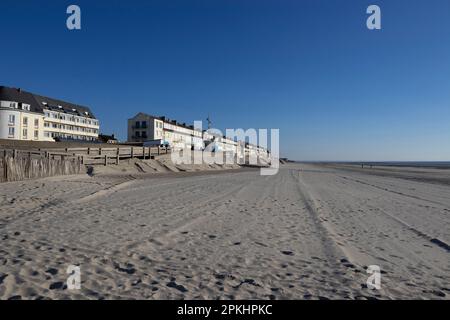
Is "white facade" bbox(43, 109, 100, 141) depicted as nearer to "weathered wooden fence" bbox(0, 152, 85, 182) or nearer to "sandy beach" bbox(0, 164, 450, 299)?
"weathered wooden fence" bbox(0, 152, 85, 182)

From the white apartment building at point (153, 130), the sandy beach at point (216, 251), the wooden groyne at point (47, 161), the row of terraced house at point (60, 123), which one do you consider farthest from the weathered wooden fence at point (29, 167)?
the white apartment building at point (153, 130)

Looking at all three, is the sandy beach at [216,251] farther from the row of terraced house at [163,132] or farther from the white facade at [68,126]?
the white facade at [68,126]

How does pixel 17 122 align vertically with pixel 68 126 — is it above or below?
below

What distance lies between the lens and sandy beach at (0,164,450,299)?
13.1 feet

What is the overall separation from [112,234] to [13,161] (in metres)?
12.5

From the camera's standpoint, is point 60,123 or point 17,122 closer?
point 17,122

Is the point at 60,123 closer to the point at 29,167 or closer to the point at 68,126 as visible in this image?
the point at 68,126

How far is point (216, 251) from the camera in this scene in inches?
221

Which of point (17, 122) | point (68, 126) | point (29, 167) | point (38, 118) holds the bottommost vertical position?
point (29, 167)

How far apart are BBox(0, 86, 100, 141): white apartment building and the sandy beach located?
62.9 meters

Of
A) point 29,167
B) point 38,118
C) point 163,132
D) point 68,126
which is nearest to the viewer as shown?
point 29,167

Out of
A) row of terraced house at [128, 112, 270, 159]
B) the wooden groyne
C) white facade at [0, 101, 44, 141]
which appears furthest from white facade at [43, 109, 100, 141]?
the wooden groyne

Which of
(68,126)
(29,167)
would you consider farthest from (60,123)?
(29,167)

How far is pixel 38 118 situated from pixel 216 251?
74728 millimetres
